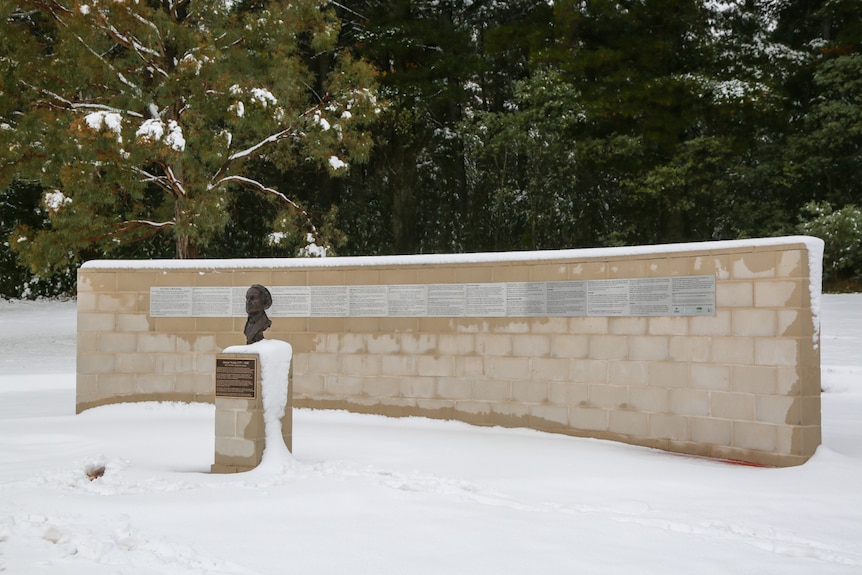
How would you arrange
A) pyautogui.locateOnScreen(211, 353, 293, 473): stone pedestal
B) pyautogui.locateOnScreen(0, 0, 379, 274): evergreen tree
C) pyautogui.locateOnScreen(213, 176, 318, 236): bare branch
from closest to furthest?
pyautogui.locateOnScreen(211, 353, 293, 473): stone pedestal < pyautogui.locateOnScreen(0, 0, 379, 274): evergreen tree < pyautogui.locateOnScreen(213, 176, 318, 236): bare branch

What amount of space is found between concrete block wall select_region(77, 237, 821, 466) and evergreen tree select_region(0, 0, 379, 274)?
672cm

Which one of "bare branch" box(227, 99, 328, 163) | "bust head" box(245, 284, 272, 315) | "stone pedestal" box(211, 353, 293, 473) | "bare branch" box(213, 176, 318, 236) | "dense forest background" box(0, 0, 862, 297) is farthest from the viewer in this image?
"dense forest background" box(0, 0, 862, 297)

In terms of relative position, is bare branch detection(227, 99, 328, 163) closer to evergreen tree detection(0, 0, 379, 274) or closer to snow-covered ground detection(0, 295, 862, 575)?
evergreen tree detection(0, 0, 379, 274)

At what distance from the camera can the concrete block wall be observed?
8.51 meters

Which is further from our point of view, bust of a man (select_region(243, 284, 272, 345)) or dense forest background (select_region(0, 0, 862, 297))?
dense forest background (select_region(0, 0, 862, 297))

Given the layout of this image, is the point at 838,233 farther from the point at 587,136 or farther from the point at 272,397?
the point at 272,397

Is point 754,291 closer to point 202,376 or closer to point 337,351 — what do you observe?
point 337,351

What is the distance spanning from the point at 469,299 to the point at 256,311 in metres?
3.02

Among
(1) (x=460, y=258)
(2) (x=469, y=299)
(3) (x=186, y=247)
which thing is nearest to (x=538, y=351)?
(2) (x=469, y=299)

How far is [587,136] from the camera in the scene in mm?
27344

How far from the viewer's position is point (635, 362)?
960 centimetres

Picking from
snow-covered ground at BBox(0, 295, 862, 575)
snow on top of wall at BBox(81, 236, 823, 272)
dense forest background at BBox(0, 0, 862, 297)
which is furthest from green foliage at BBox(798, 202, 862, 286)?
snow on top of wall at BBox(81, 236, 823, 272)

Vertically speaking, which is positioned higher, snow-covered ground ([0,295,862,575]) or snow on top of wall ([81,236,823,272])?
snow on top of wall ([81,236,823,272])

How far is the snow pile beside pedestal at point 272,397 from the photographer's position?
8117mm
